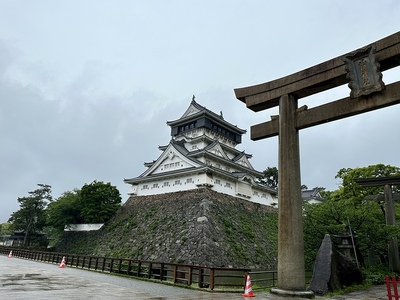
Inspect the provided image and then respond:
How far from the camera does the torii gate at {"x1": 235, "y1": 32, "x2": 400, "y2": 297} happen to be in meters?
7.14

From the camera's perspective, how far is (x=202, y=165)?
27.0 m

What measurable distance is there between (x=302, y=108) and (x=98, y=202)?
28.8m

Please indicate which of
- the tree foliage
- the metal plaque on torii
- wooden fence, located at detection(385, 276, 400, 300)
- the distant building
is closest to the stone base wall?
the distant building

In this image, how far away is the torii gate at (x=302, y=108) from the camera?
7137mm

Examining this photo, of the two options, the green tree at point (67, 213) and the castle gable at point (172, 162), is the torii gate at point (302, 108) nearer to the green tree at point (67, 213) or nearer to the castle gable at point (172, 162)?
the castle gable at point (172, 162)

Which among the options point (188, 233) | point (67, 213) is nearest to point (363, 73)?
point (188, 233)

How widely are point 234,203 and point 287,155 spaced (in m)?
21.6

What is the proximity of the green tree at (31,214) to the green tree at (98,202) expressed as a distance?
455 inches

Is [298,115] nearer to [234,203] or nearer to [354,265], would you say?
[354,265]

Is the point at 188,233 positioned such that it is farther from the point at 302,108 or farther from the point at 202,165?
the point at 302,108

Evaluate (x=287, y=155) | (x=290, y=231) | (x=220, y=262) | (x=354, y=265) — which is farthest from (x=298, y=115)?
(x=220, y=262)

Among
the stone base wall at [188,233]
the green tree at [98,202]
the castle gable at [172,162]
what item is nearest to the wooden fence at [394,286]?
the stone base wall at [188,233]

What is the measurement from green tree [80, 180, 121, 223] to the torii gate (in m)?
26.8

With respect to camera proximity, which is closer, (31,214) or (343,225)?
(343,225)
